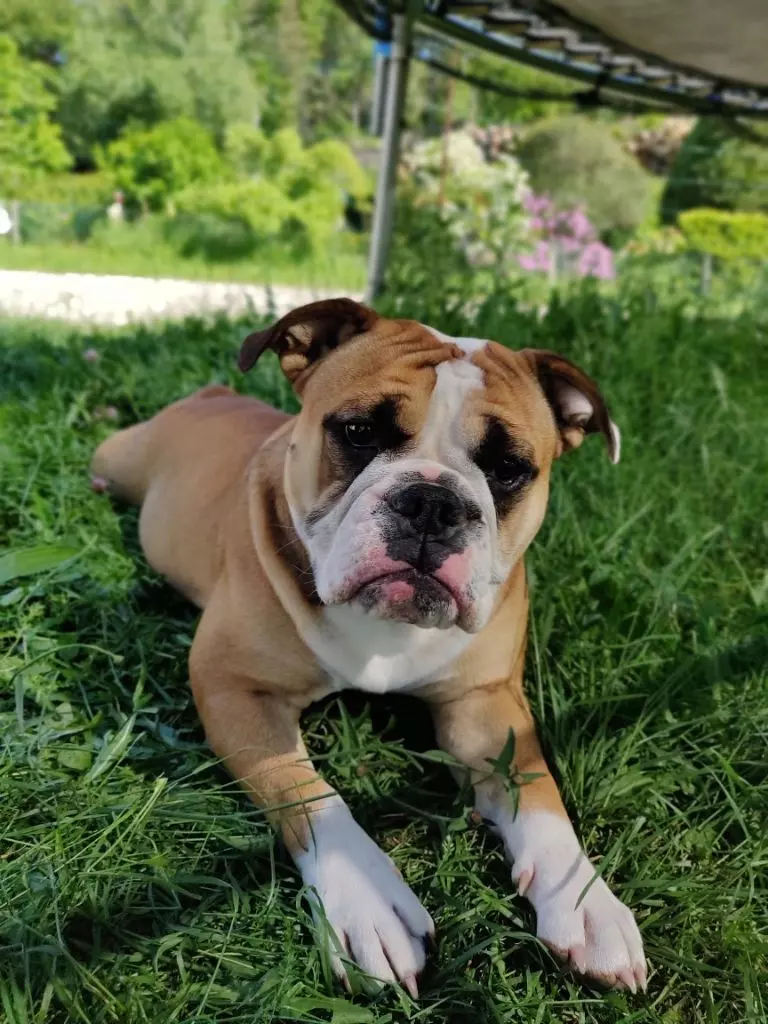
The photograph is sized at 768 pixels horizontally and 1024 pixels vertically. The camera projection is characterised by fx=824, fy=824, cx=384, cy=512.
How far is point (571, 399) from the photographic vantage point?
1.92 metres

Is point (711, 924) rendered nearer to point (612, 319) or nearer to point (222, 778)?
point (222, 778)

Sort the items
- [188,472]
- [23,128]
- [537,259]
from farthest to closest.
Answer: [23,128]
[537,259]
[188,472]

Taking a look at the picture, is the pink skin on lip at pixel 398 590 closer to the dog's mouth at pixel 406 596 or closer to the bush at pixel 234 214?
the dog's mouth at pixel 406 596

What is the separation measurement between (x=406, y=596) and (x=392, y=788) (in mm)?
499

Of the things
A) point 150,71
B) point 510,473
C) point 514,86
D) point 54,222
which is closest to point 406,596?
point 510,473

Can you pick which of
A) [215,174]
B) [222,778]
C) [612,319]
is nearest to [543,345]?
[612,319]

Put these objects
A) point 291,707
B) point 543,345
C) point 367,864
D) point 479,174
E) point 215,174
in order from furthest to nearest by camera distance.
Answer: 1. point 215,174
2. point 479,174
3. point 543,345
4. point 291,707
5. point 367,864

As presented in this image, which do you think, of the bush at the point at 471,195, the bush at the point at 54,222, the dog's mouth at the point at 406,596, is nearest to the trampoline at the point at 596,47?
the bush at the point at 471,195

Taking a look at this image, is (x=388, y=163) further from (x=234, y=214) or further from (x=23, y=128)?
(x=23, y=128)

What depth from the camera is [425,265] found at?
5059mm

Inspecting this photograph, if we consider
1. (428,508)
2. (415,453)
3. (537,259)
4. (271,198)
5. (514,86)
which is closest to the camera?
(428,508)

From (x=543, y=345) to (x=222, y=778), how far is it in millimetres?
3076

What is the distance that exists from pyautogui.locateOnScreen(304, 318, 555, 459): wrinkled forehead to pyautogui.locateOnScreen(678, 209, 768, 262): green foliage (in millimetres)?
10568

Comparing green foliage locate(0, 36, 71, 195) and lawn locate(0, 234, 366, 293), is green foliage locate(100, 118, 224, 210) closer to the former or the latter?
green foliage locate(0, 36, 71, 195)
